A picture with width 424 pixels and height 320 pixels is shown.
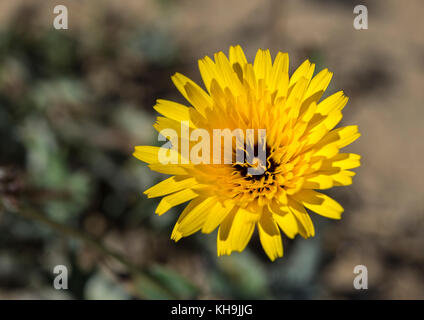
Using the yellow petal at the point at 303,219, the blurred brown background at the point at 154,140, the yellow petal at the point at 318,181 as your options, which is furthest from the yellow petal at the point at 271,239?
the blurred brown background at the point at 154,140

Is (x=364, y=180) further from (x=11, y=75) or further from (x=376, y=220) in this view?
(x=11, y=75)

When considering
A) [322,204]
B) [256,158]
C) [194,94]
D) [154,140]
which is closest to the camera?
[322,204]

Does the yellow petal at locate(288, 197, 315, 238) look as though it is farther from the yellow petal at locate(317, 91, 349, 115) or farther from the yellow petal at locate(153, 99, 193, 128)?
A: the yellow petal at locate(153, 99, 193, 128)

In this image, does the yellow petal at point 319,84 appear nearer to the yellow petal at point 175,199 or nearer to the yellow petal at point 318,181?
the yellow petal at point 318,181

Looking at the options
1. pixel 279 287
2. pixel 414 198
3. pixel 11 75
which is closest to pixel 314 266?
pixel 279 287

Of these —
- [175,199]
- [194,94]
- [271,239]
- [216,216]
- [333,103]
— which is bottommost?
[271,239]

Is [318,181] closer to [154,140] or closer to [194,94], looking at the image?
[194,94]

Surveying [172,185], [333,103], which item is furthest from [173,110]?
[333,103]

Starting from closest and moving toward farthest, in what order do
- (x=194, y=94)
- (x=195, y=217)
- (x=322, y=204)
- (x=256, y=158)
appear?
(x=322, y=204)
(x=195, y=217)
(x=194, y=94)
(x=256, y=158)
